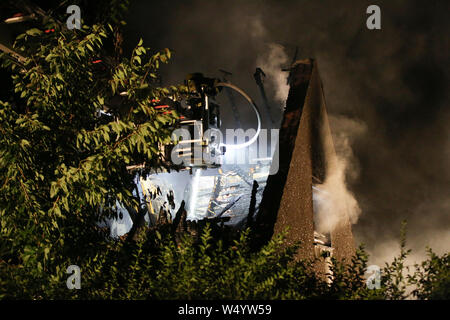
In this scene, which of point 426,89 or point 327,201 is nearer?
point 327,201

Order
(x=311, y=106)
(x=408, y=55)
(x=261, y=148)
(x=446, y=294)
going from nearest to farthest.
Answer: (x=446, y=294)
(x=311, y=106)
(x=408, y=55)
(x=261, y=148)

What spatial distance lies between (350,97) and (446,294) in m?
15.1

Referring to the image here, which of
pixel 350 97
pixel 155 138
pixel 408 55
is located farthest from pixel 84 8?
pixel 408 55

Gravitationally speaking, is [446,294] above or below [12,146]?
below

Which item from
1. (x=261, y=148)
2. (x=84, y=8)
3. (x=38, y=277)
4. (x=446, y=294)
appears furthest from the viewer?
(x=261, y=148)

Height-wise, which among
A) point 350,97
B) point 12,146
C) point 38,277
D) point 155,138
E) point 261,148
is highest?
point 350,97

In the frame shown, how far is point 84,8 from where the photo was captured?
548 cm

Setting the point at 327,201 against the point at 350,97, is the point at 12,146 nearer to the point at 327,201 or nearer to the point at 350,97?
the point at 327,201
